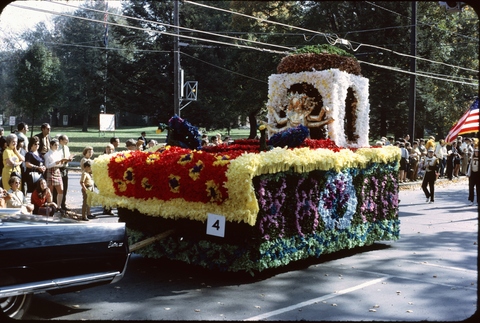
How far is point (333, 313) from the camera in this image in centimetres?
641

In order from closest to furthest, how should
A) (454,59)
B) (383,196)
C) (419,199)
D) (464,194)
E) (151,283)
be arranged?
(151,283)
(383,196)
(419,199)
(464,194)
(454,59)

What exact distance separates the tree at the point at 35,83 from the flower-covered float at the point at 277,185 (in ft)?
113

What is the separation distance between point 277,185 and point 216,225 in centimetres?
109

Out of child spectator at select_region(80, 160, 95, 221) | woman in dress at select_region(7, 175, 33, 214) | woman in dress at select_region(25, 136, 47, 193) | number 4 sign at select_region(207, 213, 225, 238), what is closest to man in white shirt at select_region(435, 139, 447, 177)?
child spectator at select_region(80, 160, 95, 221)

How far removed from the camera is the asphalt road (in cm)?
637

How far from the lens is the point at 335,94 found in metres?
10.1

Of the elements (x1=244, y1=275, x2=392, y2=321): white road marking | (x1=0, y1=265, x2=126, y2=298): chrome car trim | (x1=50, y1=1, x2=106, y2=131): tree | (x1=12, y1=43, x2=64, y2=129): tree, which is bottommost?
A: (x1=244, y1=275, x2=392, y2=321): white road marking

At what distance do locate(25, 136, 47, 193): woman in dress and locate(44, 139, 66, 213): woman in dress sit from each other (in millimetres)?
156

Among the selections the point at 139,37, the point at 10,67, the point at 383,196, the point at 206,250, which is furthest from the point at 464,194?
the point at 10,67

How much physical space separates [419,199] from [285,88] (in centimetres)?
1031

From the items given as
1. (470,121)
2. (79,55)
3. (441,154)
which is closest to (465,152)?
(441,154)

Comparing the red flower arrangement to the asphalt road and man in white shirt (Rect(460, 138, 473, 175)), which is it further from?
man in white shirt (Rect(460, 138, 473, 175))

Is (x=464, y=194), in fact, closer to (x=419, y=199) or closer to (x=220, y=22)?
(x=419, y=199)

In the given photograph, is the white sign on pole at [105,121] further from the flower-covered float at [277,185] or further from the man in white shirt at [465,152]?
the man in white shirt at [465,152]
